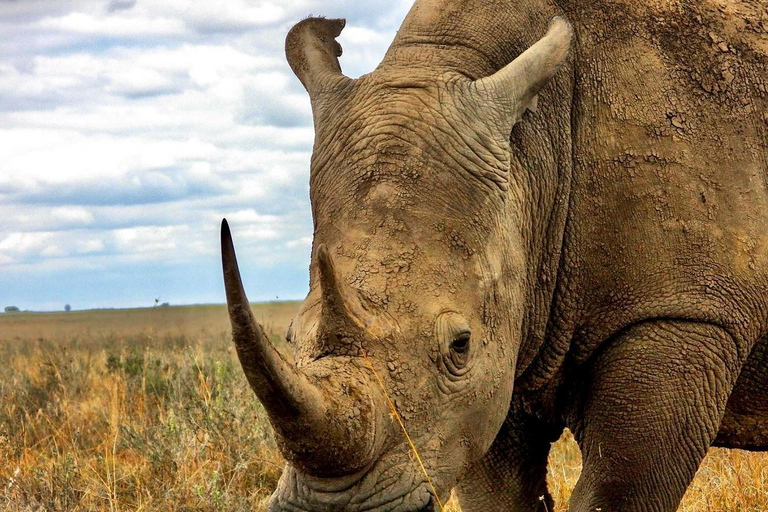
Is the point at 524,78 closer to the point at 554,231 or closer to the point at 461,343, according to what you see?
the point at 554,231

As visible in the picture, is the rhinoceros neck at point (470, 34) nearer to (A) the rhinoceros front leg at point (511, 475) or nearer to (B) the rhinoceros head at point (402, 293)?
(B) the rhinoceros head at point (402, 293)

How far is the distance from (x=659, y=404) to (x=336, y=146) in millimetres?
1575

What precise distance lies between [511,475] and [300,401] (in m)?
2.43

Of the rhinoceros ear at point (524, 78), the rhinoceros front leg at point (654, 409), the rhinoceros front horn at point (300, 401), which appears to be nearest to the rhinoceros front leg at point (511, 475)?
the rhinoceros front leg at point (654, 409)

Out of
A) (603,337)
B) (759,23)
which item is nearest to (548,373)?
(603,337)

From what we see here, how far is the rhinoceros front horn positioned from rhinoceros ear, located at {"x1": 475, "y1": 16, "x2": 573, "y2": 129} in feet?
4.08

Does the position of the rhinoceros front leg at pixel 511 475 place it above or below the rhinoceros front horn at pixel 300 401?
below

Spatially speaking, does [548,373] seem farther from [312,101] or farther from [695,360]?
[312,101]

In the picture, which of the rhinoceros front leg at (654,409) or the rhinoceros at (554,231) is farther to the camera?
the rhinoceros front leg at (654,409)

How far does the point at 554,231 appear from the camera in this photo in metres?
4.45

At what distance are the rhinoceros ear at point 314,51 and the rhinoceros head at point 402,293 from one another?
0.08m

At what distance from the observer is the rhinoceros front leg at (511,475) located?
5273mm

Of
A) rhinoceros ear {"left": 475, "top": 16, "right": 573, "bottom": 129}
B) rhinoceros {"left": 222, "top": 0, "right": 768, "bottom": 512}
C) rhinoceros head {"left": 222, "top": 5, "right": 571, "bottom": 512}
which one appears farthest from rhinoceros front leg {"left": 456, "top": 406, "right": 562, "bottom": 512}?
rhinoceros ear {"left": 475, "top": 16, "right": 573, "bottom": 129}

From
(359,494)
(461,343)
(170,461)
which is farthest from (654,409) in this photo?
(170,461)
